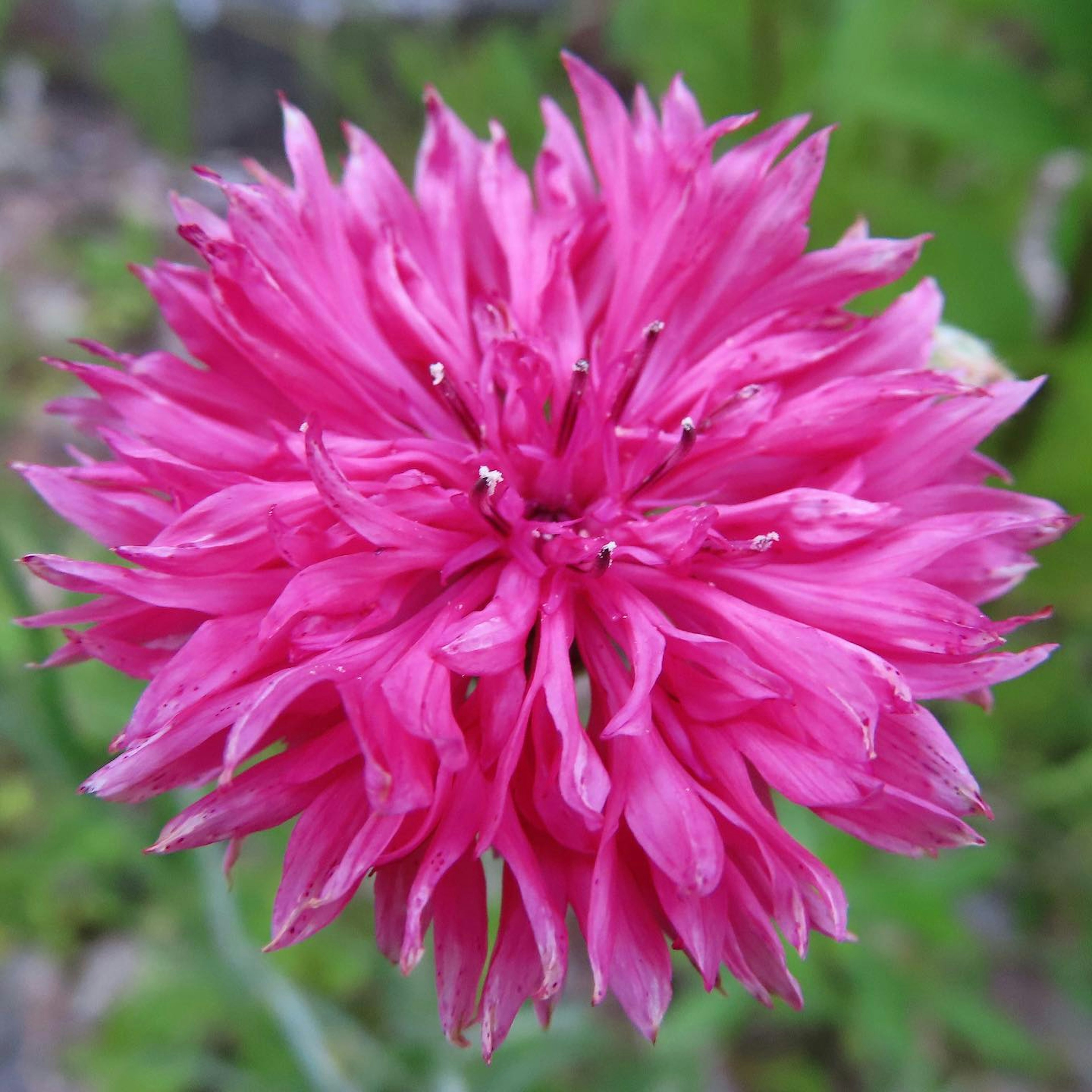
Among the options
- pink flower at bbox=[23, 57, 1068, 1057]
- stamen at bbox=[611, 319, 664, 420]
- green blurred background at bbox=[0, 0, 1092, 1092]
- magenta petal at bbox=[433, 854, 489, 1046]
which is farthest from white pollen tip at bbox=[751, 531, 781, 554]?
green blurred background at bbox=[0, 0, 1092, 1092]

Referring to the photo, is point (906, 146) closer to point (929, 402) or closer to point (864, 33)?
point (864, 33)

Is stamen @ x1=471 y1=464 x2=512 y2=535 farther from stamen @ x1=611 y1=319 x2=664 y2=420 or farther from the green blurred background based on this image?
the green blurred background

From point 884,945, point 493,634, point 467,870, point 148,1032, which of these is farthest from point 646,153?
point 148,1032

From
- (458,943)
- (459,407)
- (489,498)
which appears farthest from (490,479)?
(458,943)

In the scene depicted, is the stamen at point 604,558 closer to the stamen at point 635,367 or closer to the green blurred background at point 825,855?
the stamen at point 635,367

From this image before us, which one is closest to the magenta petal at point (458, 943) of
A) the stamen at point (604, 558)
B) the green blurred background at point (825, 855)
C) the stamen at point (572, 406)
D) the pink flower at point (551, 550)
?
the pink flower at point (551, 550)
